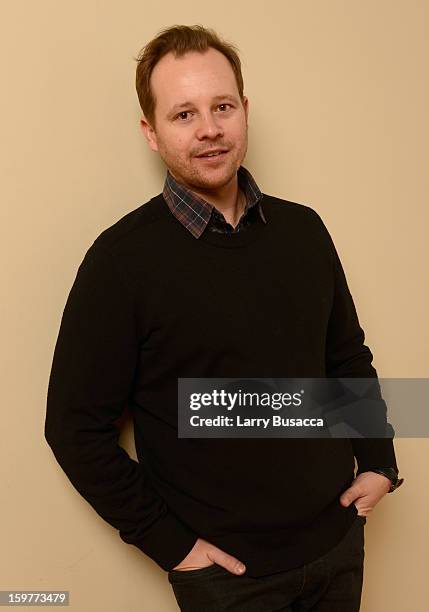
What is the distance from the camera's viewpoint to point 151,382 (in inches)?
55.2

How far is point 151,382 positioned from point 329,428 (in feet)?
1.57

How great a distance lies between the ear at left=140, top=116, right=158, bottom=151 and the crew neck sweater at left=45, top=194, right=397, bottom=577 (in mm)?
110

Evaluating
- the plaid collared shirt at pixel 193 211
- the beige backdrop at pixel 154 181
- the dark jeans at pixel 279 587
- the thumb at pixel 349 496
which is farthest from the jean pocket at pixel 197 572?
the plaid collared shirt at pixel 193 211

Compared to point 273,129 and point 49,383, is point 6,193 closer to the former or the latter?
point 49,383

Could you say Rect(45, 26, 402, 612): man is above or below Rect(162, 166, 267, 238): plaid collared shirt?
below

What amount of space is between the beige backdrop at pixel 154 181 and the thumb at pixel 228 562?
0.86 ft

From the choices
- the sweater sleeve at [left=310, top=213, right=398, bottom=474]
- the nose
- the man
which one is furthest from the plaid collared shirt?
the sweater sleeve at [left=310, top=213, right=398, bottom=474]

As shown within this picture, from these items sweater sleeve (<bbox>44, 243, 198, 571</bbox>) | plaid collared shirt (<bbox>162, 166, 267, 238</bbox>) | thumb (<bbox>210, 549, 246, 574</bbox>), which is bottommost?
thumb (<bbox>210, 549, 246, 574</bbox>)

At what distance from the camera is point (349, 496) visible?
5.08 ft

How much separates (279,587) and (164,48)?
112 cm

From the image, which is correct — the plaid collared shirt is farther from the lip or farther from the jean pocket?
the jean pocket

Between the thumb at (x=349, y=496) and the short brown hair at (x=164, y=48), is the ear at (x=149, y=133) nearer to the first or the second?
the short brown hair at (x=164, y=48)

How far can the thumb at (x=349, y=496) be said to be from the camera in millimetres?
1541

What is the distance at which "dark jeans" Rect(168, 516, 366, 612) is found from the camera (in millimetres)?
1391
